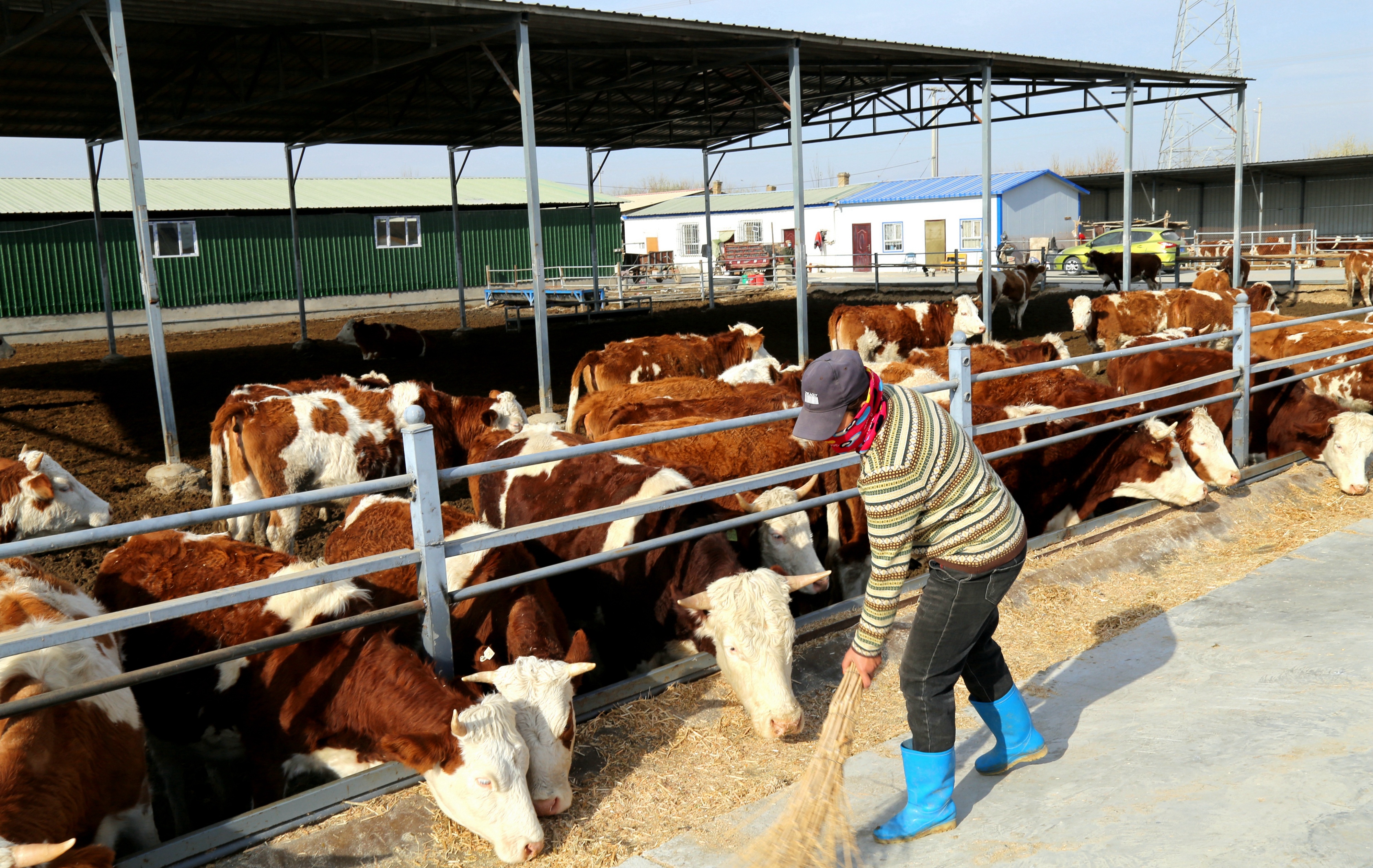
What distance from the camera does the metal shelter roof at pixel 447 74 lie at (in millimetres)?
11266

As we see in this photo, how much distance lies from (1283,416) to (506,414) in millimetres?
6373

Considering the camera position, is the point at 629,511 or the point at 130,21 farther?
the point at 130,21

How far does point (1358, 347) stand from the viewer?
915 centimetres

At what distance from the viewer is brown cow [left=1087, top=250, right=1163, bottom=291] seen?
83.1ft

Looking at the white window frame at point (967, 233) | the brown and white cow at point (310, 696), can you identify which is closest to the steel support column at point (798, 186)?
the brown and white cow at point (310, 696)

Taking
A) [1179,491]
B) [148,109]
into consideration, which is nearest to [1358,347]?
[1179,491]

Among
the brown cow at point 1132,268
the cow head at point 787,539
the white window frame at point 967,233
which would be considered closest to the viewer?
the cow head at point 787,539

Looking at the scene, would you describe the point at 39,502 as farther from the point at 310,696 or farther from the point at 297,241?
the point at 297,241

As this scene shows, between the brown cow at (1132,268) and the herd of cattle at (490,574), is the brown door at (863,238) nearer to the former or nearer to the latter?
the brown cow at (1132,268)

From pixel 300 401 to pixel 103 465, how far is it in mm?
3604

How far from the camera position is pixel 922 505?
3.29m

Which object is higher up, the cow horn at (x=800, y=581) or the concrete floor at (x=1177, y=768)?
the cow horn at (x=800, y=581)

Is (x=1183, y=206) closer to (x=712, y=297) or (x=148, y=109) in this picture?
(x=712, y=297)


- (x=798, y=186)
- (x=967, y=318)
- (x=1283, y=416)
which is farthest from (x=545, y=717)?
(x=967, y=318)
